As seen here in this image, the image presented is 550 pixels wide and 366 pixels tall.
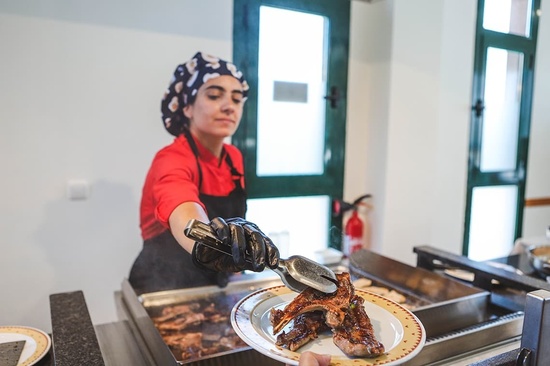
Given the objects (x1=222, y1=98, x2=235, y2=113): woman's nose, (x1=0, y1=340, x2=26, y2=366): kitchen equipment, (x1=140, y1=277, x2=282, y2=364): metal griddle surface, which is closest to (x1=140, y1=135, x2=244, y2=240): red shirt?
(x1=222, y1=98, x2=235, y2=113): woman's nose

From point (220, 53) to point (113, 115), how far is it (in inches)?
26.3

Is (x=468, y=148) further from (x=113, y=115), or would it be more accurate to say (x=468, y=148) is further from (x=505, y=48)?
(x=113, y=115)

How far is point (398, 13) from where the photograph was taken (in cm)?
282

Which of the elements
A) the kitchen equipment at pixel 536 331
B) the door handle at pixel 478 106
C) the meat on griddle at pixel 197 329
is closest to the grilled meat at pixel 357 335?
the kitchen equipment at pixel 536 331

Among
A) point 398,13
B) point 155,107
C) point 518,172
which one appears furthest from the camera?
point 518,172

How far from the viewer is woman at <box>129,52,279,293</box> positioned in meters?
1.84

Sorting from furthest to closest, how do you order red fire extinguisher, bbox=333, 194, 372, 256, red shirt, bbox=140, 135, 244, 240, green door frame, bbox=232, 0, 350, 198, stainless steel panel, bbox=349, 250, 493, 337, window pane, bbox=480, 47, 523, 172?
window pane, bbox=480, 47, 523, 172, red fire extinguisher, bbox=333, 194, 372, 256, green door frame, bbox=232, 0, 350, 198, red shirt, bbox=140, 135, 244, 240, stainless steel panel, bbox=349, 250, 493, 337

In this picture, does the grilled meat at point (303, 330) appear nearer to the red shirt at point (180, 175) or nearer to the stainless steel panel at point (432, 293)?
the stainless steel panel at point (432, 293)

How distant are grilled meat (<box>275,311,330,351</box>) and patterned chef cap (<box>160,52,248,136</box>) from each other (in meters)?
1.35

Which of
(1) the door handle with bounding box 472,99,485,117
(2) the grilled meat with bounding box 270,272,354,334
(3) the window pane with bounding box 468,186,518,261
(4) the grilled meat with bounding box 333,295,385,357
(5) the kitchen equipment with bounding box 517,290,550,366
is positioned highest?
(1) the door handle with bounding box 472,99,485,117

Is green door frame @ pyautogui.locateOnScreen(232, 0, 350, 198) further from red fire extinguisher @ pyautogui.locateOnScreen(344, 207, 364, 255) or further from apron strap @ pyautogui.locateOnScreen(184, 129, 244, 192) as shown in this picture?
apron strap @ pyautogui.locateOnScreen(184, 129, 244, 192)

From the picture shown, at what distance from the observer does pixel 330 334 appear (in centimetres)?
88

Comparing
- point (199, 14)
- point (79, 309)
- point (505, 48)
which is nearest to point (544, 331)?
point (79, 309)

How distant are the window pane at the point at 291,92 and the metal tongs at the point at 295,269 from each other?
5.80 ft
